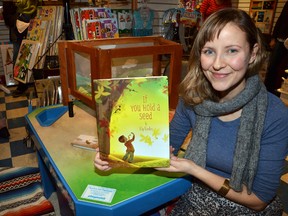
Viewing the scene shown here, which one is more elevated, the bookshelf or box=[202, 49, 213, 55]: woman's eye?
the bookshelf

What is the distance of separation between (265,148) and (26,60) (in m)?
3.30

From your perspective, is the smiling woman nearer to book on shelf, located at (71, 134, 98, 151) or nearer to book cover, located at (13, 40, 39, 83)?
book on shelf, located at (71, 134, 98, 151)

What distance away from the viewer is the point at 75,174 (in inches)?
40.5

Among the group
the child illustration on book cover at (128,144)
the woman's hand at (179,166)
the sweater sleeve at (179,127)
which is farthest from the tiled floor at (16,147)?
the child illustration on book cover at (128,144)

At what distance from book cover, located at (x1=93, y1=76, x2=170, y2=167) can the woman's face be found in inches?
9.7

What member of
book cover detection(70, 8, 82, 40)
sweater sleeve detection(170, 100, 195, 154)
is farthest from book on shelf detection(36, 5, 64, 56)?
sweater sleeve detection(170, 100, 195, 154)

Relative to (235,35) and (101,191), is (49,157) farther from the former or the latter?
(235,35)

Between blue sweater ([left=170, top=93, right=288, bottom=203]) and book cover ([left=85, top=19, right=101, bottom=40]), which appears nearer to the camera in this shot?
blue sweater ([left=170, top=93, right=288, bottom=203])

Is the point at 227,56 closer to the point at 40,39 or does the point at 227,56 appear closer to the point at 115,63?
the point at 115,63

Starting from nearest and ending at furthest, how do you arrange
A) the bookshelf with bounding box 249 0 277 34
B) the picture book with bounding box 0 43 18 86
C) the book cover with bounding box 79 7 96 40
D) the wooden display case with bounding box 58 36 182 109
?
1. the wooden display case with bounding box 58 36 182 109
2. the book cover with bounding box 79 7 96 40
3. the picture book with bounding box 0 43 18 86
4. the bookshelf with bounding box 249 0 277 34

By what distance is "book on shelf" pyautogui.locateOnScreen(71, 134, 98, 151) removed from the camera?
1220mm

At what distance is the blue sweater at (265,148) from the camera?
971 millimetres

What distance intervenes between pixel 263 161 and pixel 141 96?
1.74ft

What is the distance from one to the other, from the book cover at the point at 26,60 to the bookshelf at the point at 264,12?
4.50 metres
